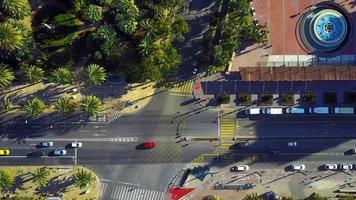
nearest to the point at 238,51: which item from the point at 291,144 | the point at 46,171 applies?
the point at 291,144

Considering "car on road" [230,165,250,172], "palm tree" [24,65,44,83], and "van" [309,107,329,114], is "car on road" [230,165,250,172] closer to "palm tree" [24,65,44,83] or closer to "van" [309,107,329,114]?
"van" [309,107,329,114]

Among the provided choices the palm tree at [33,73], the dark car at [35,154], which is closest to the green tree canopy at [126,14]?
the palm tree at [33,73]

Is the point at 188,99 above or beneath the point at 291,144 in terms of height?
above

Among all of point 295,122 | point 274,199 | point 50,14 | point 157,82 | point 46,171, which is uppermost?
point 50,14

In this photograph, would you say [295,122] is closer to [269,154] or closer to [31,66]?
[269,154]

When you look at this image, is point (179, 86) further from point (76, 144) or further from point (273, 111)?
point (76, 144)

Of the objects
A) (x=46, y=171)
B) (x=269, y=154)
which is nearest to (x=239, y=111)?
(x=269, y=154)
